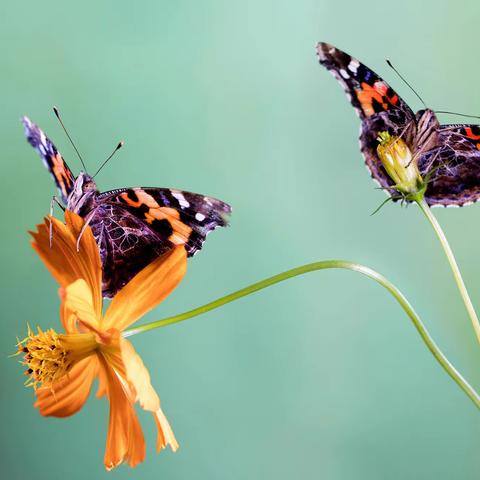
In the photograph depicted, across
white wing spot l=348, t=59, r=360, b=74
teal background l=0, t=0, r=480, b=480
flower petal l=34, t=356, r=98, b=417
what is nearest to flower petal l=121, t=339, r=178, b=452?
flower petal l=34, t=356, r=98, b=417

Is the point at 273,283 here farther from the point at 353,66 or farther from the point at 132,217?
the point at 353,66

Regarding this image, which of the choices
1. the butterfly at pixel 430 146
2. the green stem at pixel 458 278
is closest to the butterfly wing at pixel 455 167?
the butterfly at pixel 430 146

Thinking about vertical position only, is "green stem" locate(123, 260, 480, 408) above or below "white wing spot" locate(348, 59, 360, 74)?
below

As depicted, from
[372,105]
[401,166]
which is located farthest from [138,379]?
[372,105]

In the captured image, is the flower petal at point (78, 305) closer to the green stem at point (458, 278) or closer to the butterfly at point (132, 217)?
the butterfly at point (132, 217)

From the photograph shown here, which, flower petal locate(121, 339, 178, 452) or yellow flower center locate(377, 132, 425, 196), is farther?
yellow flower center locate(377, 132, 425, 196)

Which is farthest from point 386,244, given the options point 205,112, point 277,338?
point 205,112

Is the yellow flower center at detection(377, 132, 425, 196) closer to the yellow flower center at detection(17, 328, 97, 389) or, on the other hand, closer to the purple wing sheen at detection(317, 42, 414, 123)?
the purple wing sheen at detection(317, 42, 414, 123)
